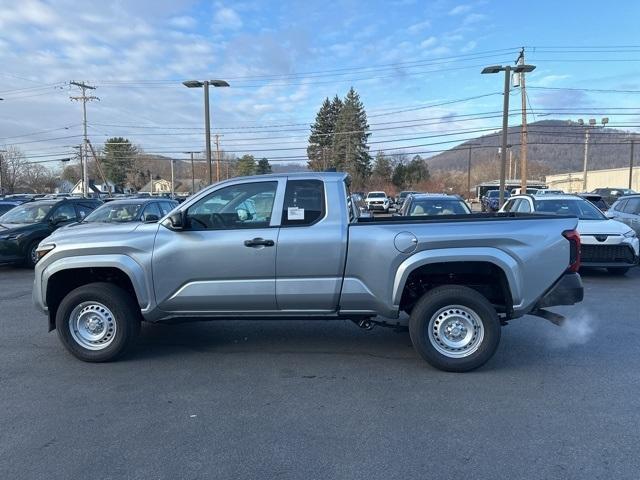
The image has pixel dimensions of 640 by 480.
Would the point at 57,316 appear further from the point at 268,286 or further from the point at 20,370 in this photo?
the point at 268,286

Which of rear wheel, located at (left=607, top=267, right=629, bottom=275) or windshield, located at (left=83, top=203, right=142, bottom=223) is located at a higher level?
windshield, located at (left=83, top=203, right=142, bottom=223)

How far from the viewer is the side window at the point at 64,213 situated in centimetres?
1277

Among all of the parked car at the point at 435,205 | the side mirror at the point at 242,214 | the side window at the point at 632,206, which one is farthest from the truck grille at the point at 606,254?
the side mirror at the point at 242,214

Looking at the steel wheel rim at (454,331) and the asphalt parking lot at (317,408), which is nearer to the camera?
the asphalt parking lot at (317,408)

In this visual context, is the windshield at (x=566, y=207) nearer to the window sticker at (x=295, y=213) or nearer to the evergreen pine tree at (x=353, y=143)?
the window sticker at (x=295, y=213)

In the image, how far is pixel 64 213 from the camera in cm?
1320

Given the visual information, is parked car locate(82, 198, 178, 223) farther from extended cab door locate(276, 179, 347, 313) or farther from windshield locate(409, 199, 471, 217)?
extended cab door locate(276, 179, 347, 313)

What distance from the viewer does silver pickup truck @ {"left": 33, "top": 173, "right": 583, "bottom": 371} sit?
4777 mm

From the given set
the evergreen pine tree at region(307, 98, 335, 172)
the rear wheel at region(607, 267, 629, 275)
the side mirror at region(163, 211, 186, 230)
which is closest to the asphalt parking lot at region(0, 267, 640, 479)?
the side mirror at region(163, 211, 186, 230)

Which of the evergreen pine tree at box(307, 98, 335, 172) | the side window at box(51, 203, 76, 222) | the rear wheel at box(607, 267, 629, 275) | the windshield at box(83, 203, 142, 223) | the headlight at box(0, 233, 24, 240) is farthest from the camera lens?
the evergreen pine tree at box(307, 98, 335, 172)

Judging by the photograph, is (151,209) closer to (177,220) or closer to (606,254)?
(177,220)

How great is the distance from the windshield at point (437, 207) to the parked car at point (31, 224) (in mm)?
9067

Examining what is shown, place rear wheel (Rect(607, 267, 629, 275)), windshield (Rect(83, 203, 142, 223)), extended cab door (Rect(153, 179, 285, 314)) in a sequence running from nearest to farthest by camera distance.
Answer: extended cab door (Rect(153, 179, 285, 314))
rear wheel (Rect(607, 267, 629, 275))
windshield (Rect(83, 203, 142, 223))

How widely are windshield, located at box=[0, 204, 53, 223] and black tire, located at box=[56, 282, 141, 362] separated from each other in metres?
8.49
